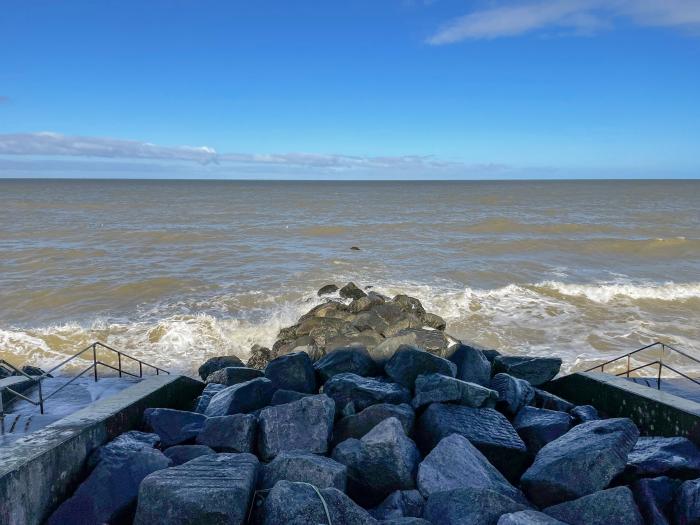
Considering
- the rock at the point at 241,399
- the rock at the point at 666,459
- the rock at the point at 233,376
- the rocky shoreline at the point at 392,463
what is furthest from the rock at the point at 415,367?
the rock at the point at 666,459

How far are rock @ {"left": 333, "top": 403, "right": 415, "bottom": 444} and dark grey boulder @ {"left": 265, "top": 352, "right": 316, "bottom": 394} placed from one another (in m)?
1.64

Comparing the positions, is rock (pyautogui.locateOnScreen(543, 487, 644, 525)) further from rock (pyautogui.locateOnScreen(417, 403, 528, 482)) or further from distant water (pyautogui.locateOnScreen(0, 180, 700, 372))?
distant water (pyautogui.locateOnScreen(0, 180, 700, 372))

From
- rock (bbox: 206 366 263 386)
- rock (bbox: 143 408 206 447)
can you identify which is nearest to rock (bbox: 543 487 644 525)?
rock (bbox: 143 408 206 447)

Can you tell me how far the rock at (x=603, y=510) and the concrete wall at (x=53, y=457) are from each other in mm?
3583

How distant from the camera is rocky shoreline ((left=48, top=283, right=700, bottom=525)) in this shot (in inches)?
132

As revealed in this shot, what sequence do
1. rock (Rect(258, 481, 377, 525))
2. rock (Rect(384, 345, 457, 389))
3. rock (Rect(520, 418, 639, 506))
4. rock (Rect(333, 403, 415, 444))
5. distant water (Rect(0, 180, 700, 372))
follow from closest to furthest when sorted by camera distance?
1. rock (Rect(258, 481, 377, 525))
2. rock (Rect(520, 418, 639, 506))
3. rock (Rect(333, 403, 415, 444))
4. rock (Rect(384, 345, 457, 389))
5. distant water (Rect(0, 180, 700, 372))

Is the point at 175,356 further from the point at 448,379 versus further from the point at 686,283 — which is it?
the point at 686,283

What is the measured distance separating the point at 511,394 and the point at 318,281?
1507 centimetres

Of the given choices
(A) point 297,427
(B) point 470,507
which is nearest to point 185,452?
(A) point 297,427

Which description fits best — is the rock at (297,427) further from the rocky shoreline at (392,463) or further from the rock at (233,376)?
the rock at (233,376)

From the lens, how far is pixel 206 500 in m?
3.27

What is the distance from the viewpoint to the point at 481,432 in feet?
15.3

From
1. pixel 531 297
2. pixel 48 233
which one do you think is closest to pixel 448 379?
pixel 531 297

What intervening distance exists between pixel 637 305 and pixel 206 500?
665 inches
